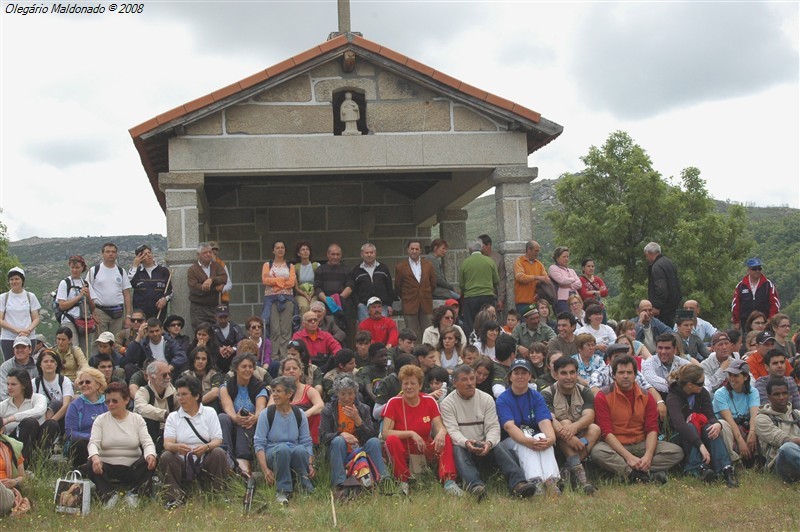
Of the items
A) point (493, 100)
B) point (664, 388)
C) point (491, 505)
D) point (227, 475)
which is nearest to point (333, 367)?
point (227, 475)

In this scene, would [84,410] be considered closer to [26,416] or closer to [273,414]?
[26,416]

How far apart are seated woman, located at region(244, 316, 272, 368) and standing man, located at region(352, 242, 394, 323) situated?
1672mm

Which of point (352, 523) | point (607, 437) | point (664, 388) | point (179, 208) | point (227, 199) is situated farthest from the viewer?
point (227, 199)

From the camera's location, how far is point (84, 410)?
8867 mm

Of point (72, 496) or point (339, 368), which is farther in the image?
point (339, 368)

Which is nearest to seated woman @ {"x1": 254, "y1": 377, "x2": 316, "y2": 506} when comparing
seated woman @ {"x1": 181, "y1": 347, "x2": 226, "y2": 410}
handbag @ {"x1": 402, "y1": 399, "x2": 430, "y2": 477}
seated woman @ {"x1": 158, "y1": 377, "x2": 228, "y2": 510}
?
seated woman @ {"x1": 158, "y1": 377, "x2": 228, "y2": 510}

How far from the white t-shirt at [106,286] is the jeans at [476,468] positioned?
16.7 ft

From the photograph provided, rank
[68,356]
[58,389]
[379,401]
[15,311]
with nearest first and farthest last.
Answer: [379,401] → [58,389] → [68,356] → [15,311]

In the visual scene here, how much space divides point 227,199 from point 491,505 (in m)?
9.42

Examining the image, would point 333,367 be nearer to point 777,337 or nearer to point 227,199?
point 777,337

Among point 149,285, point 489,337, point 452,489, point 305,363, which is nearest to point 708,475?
point 452,489

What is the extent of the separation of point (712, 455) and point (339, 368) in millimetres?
3752

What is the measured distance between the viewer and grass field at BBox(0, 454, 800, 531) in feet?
25.0

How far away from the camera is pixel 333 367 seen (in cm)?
1032
